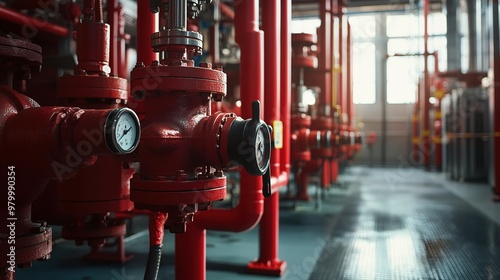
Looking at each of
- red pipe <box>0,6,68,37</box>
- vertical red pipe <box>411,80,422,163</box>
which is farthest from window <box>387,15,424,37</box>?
red pipe <box>0,6,68,37</box>

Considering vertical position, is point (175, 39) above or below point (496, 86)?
below

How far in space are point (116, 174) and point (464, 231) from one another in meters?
3.06

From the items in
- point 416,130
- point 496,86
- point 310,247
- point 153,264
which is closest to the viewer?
point 153,264

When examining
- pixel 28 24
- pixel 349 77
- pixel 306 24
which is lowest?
pixel 28 24

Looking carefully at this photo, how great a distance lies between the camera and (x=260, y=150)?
1271mm

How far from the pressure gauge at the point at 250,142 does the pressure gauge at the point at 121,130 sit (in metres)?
0.26

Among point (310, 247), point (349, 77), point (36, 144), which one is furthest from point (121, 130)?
point (349, 77)

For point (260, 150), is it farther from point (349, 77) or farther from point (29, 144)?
point (349, 77)

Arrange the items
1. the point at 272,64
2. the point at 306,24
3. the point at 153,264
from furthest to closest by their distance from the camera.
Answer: the point at 306,24
the point at 272,64
the point at 153,264

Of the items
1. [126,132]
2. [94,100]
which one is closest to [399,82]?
[94,100]

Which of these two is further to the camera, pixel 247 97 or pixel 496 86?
pixel 496 86

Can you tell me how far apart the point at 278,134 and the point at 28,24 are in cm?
181

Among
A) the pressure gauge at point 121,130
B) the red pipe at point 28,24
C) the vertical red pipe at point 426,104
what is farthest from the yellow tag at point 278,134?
the vertical red pipe at point 426,104

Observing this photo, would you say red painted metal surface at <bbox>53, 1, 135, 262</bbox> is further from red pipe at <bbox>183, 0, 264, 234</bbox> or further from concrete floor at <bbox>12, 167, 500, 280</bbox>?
concrete floor at <bbox>12, 167, 500, 280</bbox>
